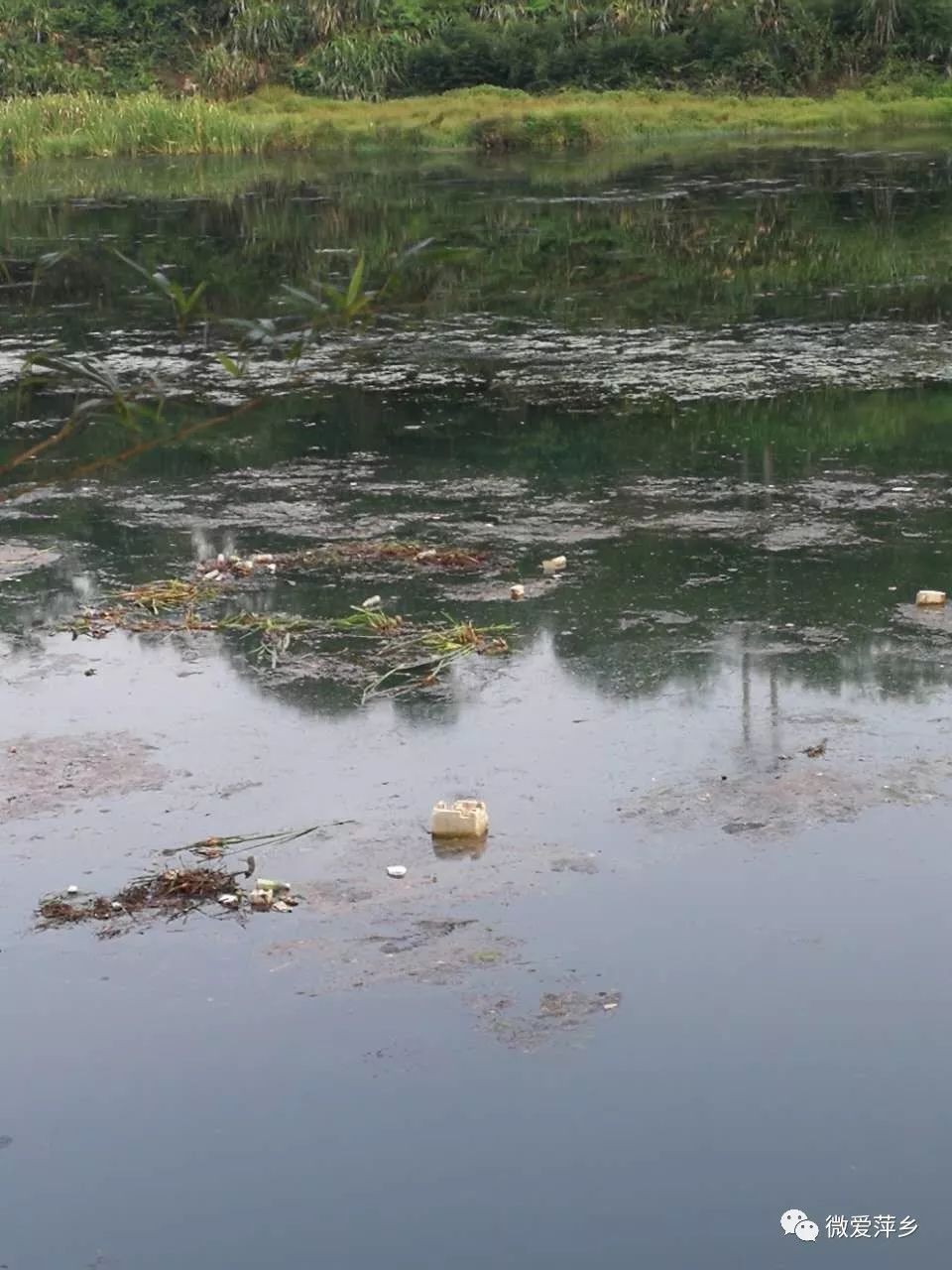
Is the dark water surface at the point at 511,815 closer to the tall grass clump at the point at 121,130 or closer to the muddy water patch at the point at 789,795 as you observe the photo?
the muddy water patch at the point at 789,795

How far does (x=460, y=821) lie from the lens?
5.89 meters

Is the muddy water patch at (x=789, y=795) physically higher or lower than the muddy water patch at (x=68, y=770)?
lower

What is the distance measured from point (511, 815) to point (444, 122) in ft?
113

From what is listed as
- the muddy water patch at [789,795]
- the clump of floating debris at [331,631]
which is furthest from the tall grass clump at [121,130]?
the muddy water patch at [789,795]

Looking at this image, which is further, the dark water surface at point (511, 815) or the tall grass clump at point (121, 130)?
the tall grass clump at point (121, 130)

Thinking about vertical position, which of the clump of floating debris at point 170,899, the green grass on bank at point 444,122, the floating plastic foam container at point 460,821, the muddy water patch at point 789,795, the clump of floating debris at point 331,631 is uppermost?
the floating plastic foam container at point 460,821

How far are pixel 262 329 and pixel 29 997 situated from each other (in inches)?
130

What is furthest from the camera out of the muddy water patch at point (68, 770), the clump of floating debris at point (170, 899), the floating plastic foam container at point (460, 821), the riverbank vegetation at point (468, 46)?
the riverbank vegetation at point (468, 46)

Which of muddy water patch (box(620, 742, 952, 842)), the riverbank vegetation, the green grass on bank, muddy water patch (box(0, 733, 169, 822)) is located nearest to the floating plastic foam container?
muddy water patch (box(620, 742, 952, 842))

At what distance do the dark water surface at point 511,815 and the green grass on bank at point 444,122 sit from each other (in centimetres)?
2379

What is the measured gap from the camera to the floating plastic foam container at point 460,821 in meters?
5.89

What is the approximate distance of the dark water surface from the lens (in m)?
4.19

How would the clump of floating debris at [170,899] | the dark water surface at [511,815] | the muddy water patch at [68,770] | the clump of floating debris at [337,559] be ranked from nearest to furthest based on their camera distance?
the dark water surface at [511,815] → the clump of floating debris at [170,899] → the muddy water patch at [68,770] → the clump of floating debris at [337,559]

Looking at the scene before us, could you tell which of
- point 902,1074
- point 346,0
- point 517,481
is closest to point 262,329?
point 902,1074
